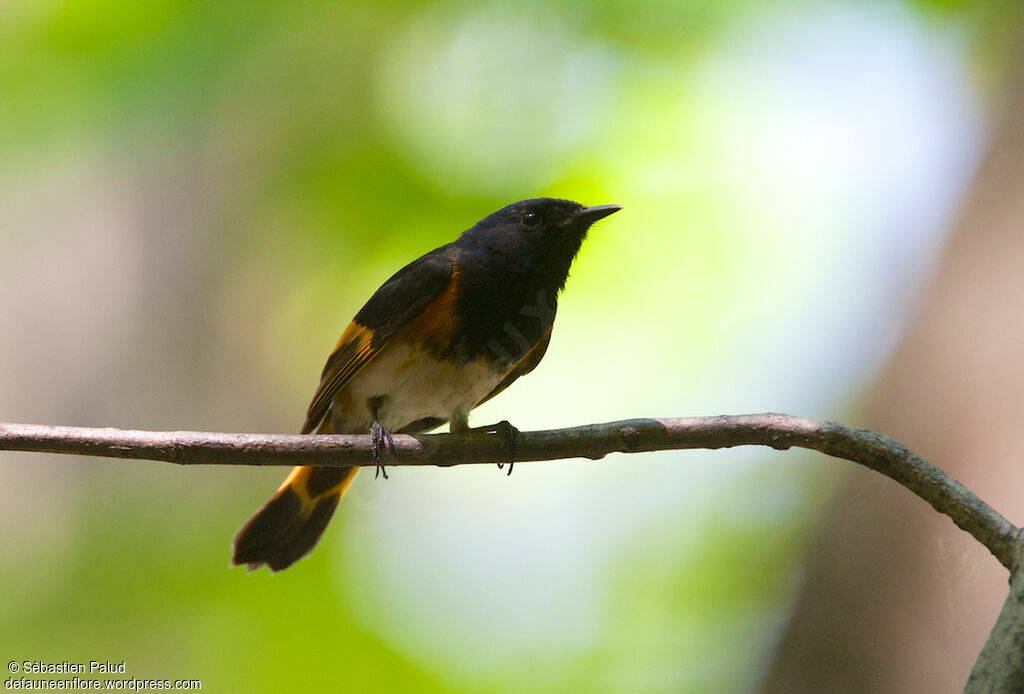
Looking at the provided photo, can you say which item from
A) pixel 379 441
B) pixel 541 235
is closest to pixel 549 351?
pixel 541 235

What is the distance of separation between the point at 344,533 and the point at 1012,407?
2531mm

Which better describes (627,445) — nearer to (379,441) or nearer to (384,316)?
(379,441)

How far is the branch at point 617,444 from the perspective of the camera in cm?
177

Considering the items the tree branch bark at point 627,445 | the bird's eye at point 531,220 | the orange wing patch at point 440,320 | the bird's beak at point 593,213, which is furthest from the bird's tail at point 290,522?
the bird's beak at point 593,213

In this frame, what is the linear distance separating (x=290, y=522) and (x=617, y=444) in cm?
130

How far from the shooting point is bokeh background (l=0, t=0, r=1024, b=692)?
295 cm

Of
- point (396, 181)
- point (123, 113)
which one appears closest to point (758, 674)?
point (396, 181)

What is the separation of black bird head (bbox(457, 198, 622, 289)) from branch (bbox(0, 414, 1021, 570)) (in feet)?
2.59

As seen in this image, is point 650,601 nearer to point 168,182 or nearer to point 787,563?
point 787,563

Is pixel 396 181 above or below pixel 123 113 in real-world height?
below

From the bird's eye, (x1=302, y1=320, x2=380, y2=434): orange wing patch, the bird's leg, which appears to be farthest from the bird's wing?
the bird's leg

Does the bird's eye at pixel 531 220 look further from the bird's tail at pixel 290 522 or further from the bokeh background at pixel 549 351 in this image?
the bird's tail at pixel 290 522

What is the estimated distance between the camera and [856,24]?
3641mm

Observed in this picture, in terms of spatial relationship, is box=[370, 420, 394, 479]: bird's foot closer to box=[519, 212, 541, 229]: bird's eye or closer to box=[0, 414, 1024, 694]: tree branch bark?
box=[0, 414, 1024, 694]: tree branch bark
